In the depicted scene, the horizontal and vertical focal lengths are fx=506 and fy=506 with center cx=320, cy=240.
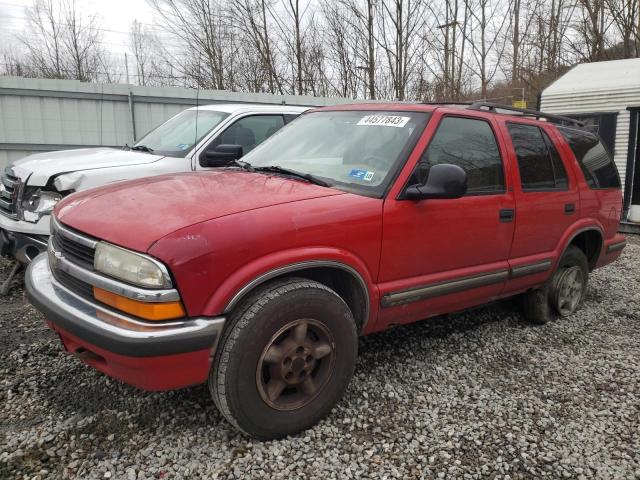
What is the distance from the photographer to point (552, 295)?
14.8 ft

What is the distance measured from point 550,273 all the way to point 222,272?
3.05 meters

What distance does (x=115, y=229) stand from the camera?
240 cm

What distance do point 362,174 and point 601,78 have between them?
8720 mm

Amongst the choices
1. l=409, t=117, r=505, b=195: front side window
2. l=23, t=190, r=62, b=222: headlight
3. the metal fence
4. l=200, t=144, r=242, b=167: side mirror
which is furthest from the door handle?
the metal fence

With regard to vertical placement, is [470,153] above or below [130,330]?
above

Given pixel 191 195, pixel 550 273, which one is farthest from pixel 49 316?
pixel 550 273

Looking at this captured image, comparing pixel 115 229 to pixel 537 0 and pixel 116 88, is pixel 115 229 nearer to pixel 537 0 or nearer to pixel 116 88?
pixel 116 88

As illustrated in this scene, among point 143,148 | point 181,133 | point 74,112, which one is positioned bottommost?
point 143,148

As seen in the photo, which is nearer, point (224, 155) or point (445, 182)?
point (445, 182)

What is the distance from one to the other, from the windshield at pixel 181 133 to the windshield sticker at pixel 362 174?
279cm

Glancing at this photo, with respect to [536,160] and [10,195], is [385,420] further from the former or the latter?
[10,195]

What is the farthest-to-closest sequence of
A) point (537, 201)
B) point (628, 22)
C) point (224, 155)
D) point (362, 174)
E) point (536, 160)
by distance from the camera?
point (628, 22)
point (224, 155)
point (536, 160)
point (537, 201)
point (362, 174)

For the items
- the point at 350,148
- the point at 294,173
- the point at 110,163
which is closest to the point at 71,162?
the point at 110,163

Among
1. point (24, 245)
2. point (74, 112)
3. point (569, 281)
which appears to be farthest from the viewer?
point (74, 112)
